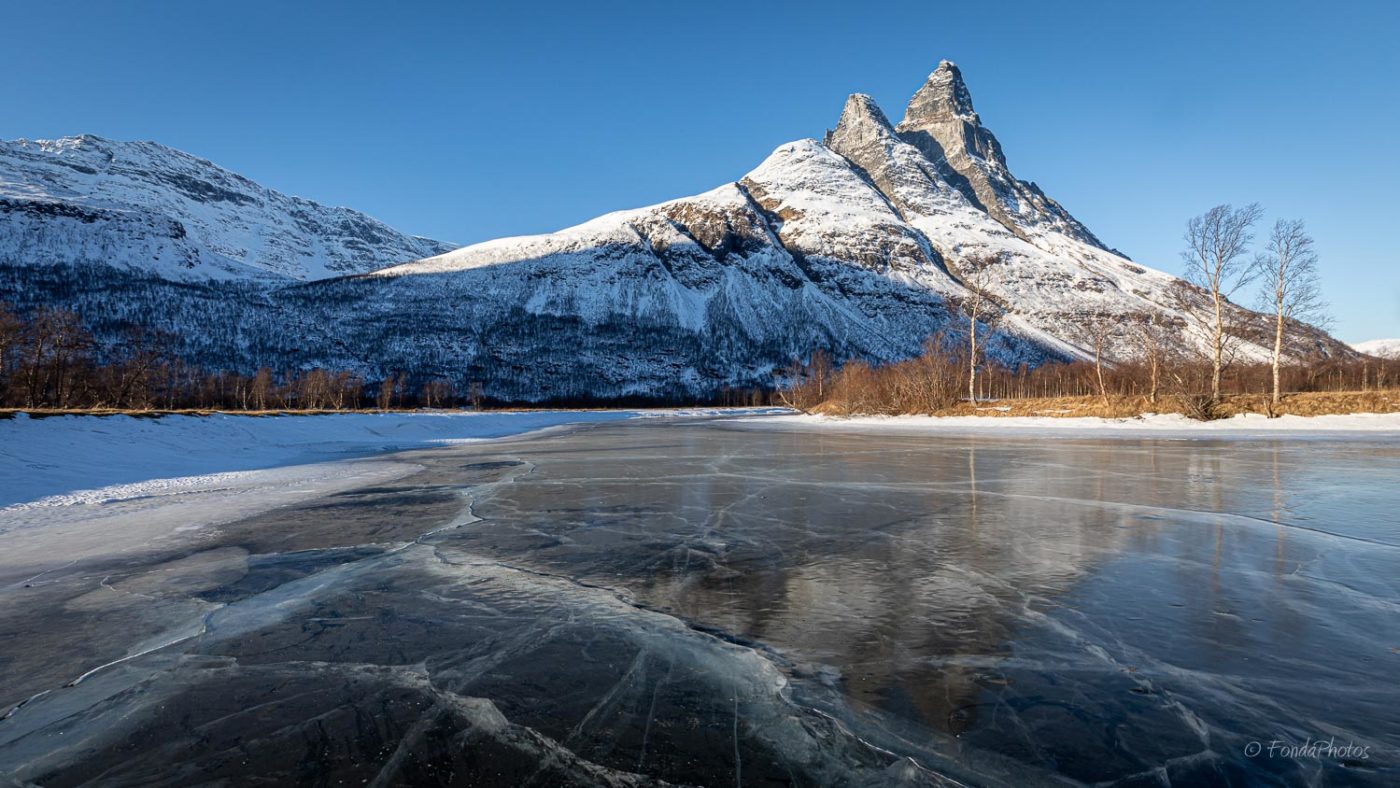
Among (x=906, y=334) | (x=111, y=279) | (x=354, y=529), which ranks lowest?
(x=354, y=529)

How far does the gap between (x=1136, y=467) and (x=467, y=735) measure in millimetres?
16311

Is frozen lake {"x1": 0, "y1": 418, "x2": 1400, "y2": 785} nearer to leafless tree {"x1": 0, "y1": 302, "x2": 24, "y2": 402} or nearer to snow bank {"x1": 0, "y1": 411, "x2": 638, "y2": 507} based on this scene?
snow bank {"x1": 0, "y1": 411, "x2": 638, "y2": 507}

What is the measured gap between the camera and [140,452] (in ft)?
57.0

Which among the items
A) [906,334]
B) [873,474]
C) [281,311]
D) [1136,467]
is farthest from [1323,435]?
[281,311]

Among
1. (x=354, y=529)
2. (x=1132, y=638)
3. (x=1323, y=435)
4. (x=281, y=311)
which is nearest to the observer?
(x=1132, y=638)

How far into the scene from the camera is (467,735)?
3.22 m

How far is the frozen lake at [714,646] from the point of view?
9.88 feet

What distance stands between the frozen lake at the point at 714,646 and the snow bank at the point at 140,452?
412 cm

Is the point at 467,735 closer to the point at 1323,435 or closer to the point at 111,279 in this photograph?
the point at 1323,435

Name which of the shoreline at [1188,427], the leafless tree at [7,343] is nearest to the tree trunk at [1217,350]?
the shoreline at [1188,427]

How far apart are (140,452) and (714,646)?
20729 millimetres

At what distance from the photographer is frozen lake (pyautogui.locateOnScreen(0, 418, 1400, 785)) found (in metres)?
3.01

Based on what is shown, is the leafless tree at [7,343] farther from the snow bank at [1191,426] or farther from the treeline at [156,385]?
→ the snow bank at [1191,426]

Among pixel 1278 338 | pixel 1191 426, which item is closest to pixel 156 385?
pixel 1191 426
